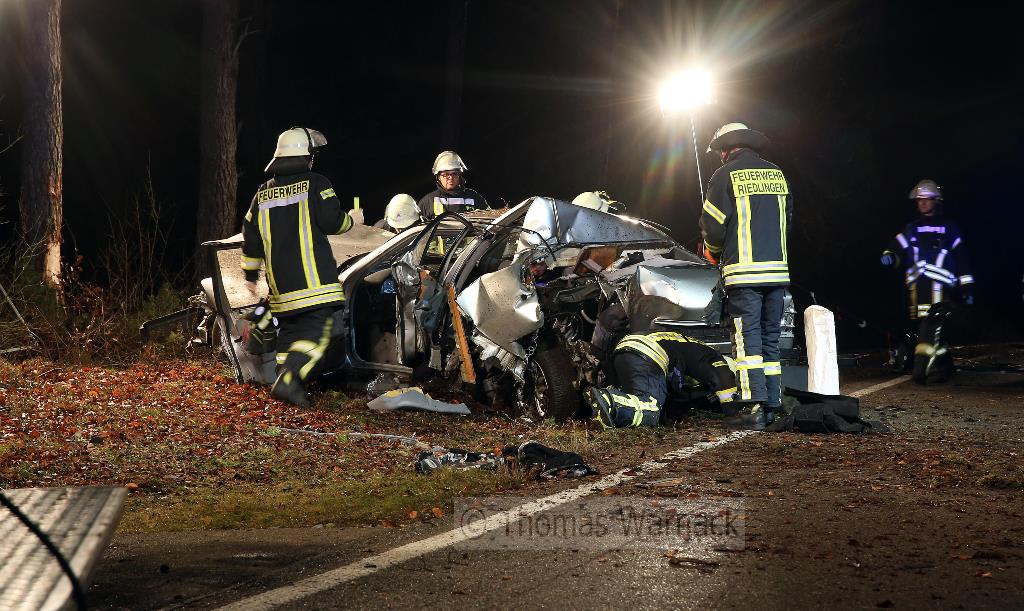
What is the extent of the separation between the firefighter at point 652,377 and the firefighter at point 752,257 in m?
0.18

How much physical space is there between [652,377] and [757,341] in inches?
33.4

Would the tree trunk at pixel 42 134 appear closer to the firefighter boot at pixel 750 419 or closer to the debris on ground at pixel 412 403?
the debris on ground at pixel 412 403

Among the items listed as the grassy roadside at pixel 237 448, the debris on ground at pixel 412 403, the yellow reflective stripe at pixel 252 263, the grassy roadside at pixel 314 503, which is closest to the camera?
the grassy roadside at pixel 314 503

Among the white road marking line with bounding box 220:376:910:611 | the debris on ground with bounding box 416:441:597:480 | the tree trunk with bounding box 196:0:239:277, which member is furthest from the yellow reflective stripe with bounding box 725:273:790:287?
the tree trunk with bounding box 196:0:239:277

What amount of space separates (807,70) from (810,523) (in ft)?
71.0

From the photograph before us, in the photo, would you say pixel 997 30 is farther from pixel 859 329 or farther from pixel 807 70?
pixel 859 329

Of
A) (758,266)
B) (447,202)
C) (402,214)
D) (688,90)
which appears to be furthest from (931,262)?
(402,214)

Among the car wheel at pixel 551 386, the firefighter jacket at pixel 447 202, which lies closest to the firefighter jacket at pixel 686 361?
the car wheel at pixel 551 386

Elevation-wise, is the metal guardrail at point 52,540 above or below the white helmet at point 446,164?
below

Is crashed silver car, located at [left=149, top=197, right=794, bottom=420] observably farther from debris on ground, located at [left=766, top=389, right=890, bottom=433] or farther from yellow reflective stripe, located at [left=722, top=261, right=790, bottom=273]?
debris on ground, located at [left=766, top=389, right=890, bottom=433]

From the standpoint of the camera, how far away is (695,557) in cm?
397

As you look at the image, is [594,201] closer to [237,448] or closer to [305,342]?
[305,342]

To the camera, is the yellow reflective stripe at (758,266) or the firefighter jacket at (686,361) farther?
the yellow reflective stripe at (758,266)

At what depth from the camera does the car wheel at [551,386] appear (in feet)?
24.9
